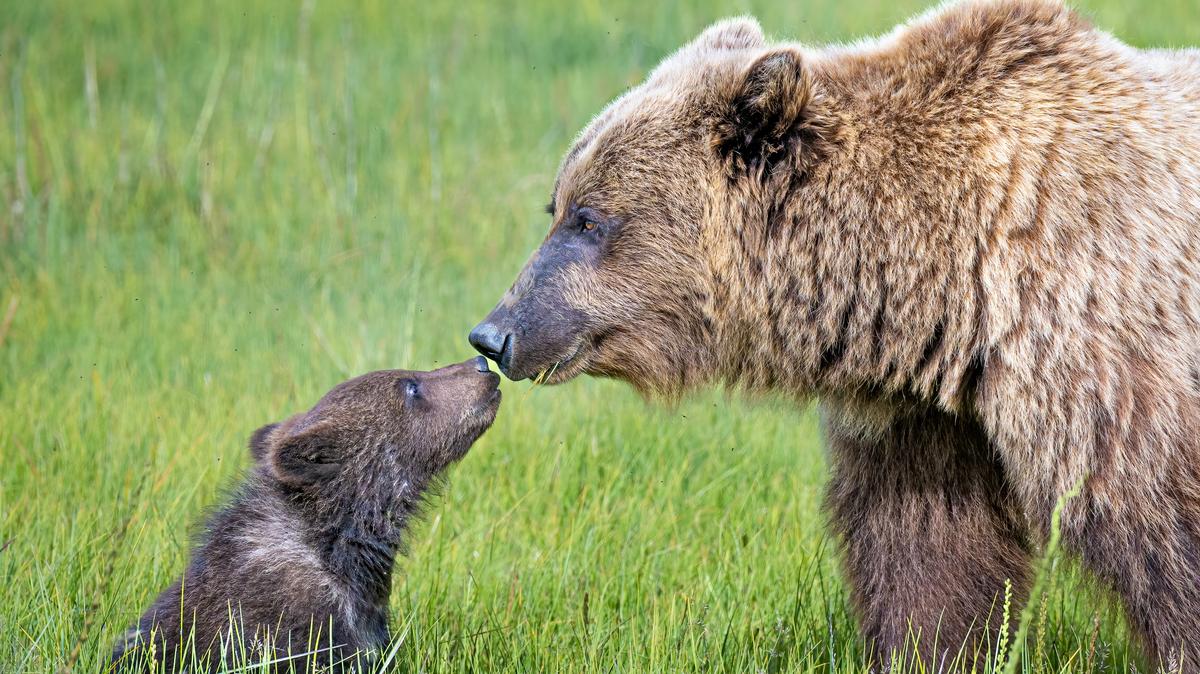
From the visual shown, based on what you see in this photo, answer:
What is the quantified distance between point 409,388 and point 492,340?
49 centimetres

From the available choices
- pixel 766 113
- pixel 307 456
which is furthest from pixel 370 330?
pixel 766 113

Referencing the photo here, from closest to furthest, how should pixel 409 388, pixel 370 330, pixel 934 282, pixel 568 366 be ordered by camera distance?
1. pixel 934 282
2. pixel 568 366
3. pixel 409 388
4. pixel 370 330

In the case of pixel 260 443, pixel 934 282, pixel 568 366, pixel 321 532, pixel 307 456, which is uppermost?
pixel 934 282

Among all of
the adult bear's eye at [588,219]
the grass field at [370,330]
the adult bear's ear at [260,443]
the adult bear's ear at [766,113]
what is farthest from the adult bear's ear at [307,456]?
the adult bear's ear at [766,113]

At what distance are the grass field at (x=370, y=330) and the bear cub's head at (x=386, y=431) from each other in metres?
0.31

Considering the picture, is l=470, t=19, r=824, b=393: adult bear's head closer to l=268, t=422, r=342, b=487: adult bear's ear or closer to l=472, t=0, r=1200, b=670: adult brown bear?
l=472, t=0, r=1200, b=670: adult brown bear

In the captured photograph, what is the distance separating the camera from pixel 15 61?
1047 cm

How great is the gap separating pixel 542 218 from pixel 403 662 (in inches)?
198

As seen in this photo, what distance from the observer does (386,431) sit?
4.53 meters

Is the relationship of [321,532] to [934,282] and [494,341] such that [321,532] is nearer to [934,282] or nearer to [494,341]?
[494,341]

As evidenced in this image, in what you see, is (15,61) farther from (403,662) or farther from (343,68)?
(403,662)

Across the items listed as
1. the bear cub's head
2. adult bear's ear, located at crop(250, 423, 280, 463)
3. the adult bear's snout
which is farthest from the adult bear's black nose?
adult bear's ear, located at crop(250, 423, 280, 463)

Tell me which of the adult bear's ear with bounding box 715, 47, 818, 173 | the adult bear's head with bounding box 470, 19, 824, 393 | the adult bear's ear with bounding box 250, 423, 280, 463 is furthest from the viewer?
the adult bear's ear with bounding box 250, 423, 280, 463

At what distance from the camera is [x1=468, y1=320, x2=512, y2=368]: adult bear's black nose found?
14.1ft
